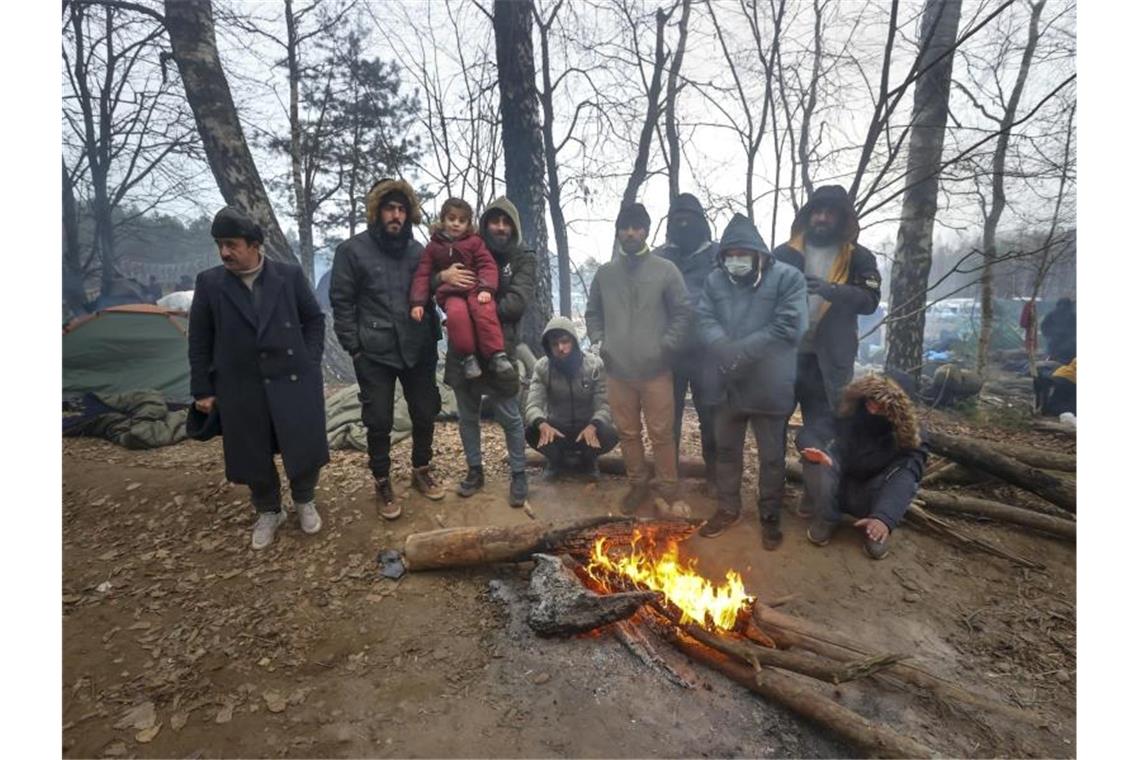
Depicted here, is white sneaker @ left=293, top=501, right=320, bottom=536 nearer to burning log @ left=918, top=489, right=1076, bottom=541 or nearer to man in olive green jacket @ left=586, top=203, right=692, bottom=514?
man in olive green jacket @ left=586, top=203, right=692, bottom=514

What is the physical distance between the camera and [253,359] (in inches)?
124

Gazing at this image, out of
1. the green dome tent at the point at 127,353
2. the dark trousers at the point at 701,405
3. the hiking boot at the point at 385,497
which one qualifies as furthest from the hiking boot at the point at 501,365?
the green dome tent at the point at 127,353

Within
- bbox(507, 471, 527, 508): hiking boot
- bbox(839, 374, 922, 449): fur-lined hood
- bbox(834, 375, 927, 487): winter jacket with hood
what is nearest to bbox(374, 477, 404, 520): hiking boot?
bbox(507, 471, 527, 508): hiking boot

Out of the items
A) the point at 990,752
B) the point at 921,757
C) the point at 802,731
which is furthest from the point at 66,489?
the point at 990,752

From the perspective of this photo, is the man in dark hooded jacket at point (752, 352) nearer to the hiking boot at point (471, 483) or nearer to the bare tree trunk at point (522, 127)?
the hiking boot at point (471, 483)

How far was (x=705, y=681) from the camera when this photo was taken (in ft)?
7.85

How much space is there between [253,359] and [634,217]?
2.81 metres

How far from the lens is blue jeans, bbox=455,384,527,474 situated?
3803mm

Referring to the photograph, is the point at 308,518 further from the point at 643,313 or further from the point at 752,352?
the point at 752,352

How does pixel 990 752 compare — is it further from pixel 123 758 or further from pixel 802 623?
pixel 123 758

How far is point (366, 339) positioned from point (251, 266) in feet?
2.69

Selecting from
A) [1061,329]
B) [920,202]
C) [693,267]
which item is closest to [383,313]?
[693,267]

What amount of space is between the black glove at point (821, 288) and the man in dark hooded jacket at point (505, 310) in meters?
2.09

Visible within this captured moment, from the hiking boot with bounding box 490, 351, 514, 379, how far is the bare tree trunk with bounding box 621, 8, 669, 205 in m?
8.01
